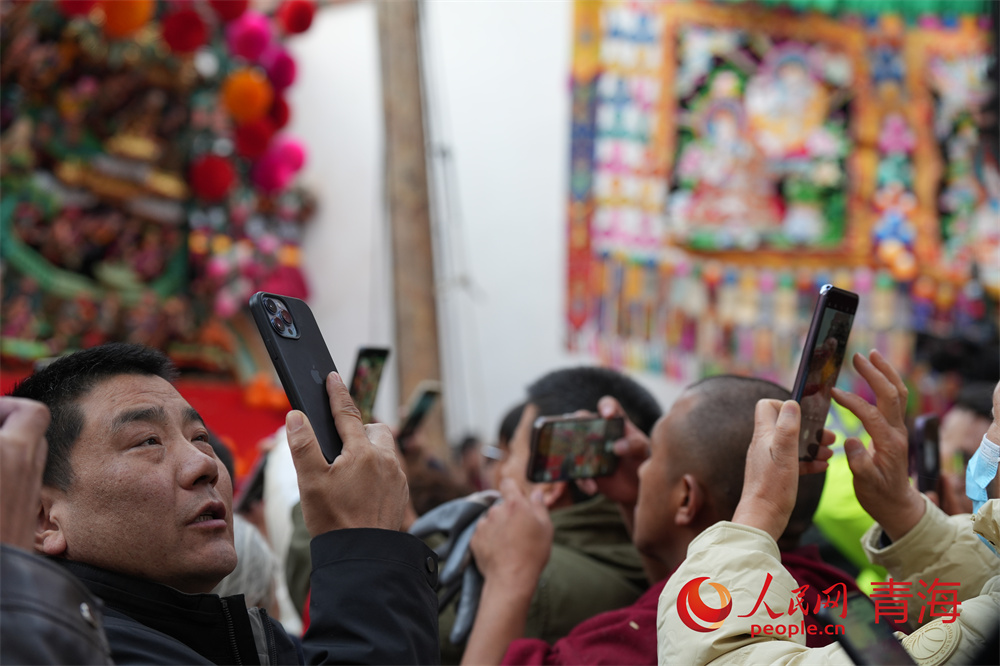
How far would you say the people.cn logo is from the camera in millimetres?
924

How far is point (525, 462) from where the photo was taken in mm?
1596

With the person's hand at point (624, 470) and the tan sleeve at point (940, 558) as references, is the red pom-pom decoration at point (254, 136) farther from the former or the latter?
the tan sleeve at point (940, 558)

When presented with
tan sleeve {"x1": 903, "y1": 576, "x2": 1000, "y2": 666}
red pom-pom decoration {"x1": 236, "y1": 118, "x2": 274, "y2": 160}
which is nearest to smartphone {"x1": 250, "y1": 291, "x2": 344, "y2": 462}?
tan sleeve {"x1": 903, "y1": 576, "x2": 1000, "y2": 666}

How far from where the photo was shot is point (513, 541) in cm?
139

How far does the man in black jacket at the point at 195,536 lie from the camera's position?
34.6 inches

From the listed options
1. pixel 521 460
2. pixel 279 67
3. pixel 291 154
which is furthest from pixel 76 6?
pixel 521 460

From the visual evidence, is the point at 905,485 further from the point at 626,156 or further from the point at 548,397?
the point at 626,156

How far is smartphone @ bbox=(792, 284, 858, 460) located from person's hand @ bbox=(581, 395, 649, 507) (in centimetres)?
45

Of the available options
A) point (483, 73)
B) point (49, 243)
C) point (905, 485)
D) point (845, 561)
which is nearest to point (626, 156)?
point (483, 73)

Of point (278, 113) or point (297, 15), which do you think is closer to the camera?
point (297, 15)

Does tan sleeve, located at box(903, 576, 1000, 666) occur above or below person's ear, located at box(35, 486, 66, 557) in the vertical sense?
below

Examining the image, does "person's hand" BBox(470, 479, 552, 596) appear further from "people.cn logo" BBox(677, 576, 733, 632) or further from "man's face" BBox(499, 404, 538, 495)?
"people.cn logo" BBox(677, 576, 733, 632)

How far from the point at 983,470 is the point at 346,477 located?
0.67m

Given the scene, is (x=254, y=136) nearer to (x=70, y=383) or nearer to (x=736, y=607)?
(x=70, y=383)
